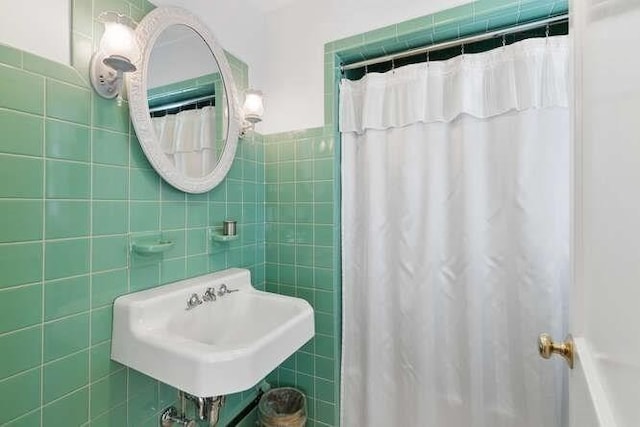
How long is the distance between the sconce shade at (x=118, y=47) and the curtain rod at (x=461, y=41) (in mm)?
1040

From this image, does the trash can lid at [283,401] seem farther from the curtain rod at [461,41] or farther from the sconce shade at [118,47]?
the curtain rod at [461,41]

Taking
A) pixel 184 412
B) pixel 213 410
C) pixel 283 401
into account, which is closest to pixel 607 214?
pixel 213 410

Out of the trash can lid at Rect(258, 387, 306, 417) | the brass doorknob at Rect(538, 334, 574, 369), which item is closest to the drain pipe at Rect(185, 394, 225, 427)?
the trash can lid at Rect(258, 387, 306, 417)

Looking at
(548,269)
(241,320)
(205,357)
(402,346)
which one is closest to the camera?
(205,357)

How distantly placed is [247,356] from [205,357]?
0.35ft

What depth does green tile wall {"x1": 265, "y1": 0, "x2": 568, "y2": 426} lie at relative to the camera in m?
1.53

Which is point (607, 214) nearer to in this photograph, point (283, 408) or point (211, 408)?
point (211, 408)

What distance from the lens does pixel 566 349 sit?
64cm

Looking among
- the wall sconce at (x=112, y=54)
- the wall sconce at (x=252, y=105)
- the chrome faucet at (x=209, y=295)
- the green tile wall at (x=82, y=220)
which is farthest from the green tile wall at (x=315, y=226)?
the wall sconce at (x=112, y=54)

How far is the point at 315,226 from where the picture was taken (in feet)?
5.17

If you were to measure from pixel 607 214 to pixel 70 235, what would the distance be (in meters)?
1.24

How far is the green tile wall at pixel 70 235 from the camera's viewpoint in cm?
73

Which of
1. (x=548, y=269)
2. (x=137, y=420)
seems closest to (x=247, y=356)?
(x=137, y=420)

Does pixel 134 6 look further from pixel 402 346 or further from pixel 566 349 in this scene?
pixel 402 346
